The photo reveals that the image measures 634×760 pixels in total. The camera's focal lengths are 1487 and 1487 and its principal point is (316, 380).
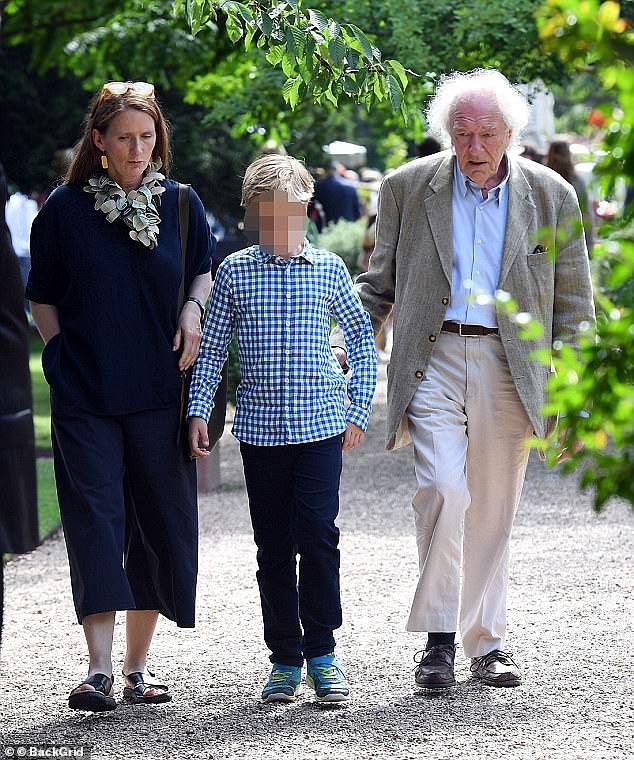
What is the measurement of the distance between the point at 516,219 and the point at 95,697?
6.73 feet

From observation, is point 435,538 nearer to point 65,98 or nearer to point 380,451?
point 380,451

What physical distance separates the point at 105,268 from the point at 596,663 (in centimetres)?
222

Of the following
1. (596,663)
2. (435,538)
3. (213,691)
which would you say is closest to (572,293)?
(435,538)

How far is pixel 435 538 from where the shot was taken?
492 cm

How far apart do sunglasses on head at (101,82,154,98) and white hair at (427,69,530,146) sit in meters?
0.99

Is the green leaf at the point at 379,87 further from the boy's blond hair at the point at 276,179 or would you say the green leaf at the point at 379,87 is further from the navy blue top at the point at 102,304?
the navy blue top at the point at 102,304

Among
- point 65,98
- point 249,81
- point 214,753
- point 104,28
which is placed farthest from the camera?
point 65,98

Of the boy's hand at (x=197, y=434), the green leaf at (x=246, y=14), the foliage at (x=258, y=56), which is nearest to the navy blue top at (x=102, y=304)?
the boy's hand at (x=197, y=434)

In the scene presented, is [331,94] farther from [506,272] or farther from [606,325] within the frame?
[606,325]

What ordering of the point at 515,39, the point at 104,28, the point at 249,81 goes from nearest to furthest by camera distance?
the point at 515,39, the point at 249,81, the point at 104,28

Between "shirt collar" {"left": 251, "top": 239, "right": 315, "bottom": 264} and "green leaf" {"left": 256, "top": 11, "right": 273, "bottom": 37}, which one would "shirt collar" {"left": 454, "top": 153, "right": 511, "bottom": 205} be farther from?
"green leaf" {"left": 256, "top": 11, "right": 273, "bottom": 37}

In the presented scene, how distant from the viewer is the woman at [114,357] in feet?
15.1

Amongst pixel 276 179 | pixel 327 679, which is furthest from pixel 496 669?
pixel 276 179

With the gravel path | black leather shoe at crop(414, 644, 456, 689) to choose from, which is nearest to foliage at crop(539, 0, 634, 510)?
the gravel path
